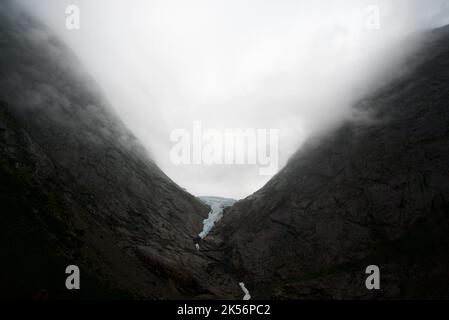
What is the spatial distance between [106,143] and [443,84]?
6204 centimetres

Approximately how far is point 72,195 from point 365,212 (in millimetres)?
40796

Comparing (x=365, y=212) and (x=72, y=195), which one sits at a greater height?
(x=72, y=195)

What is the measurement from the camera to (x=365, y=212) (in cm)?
4384

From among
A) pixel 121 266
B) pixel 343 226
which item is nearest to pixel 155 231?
pixel 121 266

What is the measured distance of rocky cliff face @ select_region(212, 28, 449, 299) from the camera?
3584 cm

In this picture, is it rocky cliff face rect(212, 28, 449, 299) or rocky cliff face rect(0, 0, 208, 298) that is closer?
rocky cliff face rect(0, 0, 208, 298)

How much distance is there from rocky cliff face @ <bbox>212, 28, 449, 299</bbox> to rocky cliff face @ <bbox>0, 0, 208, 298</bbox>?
11.8m

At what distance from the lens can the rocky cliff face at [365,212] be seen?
1411 inches

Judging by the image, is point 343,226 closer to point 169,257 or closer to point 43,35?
point 169,257

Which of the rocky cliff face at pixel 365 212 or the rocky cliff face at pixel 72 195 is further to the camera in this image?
the rocky cliff face at pixel 365 212

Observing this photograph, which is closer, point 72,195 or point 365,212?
point 72,195

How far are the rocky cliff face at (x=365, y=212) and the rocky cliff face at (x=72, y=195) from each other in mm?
11812

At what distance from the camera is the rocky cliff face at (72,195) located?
2677cm

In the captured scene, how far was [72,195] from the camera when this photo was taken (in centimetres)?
4041
